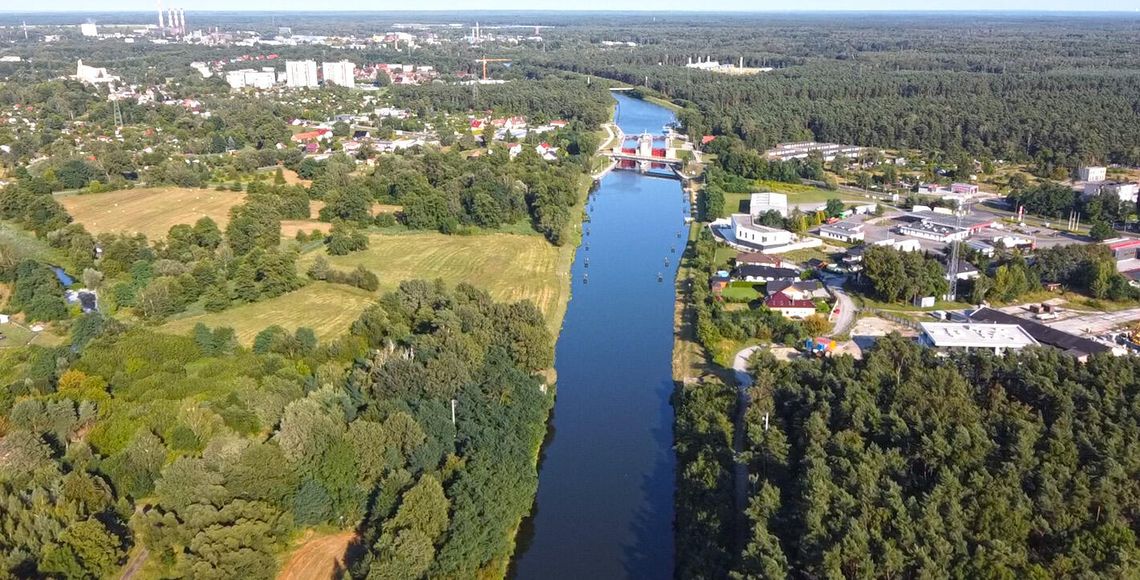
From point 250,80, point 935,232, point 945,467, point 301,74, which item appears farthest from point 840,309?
point 250,80

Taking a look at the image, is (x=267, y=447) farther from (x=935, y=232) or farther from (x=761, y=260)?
(x=935, y=232)

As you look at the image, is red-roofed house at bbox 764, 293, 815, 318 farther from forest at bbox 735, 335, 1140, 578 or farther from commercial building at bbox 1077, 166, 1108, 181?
commercial building at bbox 1077, 166, 1108, 181

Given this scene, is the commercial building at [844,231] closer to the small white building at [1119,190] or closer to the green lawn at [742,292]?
the green lawn at [742,292]

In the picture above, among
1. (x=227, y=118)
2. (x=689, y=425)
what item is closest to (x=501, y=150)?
(x=227, y=118)

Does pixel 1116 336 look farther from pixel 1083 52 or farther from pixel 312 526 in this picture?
pixel 1083 52

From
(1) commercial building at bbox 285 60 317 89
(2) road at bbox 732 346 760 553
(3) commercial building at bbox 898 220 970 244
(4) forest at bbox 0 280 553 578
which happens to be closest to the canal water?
(4) forest at bbox 0 280 553 578
